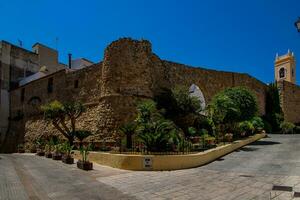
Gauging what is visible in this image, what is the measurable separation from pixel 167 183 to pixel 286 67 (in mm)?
53131

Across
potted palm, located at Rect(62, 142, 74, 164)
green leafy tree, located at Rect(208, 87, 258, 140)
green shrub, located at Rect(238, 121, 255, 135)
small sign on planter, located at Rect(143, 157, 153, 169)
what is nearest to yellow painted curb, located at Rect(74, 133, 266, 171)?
small sign on planter, located at Rect(143, 157, 153, 169)

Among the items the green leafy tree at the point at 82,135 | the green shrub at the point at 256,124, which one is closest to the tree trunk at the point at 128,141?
the green leafy tree at the point at 82,135

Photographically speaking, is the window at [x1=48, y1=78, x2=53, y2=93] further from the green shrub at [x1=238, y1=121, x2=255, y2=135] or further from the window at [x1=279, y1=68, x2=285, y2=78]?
the window at [x1=279, y1=68, x2=285, y2=78]

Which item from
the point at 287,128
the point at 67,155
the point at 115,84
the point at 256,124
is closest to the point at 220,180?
the point at 67,155

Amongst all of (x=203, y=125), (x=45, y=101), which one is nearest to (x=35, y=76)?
(x=45, y=101)

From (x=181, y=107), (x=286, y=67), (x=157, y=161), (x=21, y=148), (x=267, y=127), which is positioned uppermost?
(x=286, y=67)

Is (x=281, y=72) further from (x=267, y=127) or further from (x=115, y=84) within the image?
(x=115, y=84)

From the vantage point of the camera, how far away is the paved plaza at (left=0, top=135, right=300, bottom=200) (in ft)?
23.3

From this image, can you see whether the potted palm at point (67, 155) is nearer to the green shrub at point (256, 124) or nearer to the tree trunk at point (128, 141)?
the tree trunk at point (128, 141)

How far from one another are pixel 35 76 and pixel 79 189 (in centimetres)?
2710

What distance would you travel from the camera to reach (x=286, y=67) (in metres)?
54.8

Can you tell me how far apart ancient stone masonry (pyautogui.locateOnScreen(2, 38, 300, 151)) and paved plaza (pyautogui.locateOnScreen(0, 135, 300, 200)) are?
8.33 m

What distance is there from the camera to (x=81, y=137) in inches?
720

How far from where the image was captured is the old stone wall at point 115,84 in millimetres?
19281
